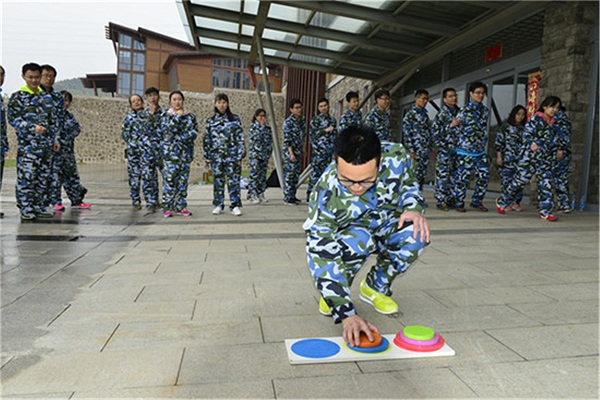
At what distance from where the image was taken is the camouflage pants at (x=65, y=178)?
21.0 feet

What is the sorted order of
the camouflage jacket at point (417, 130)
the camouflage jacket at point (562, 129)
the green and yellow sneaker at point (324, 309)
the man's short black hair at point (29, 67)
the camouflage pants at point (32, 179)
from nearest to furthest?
the green and yellow sneaker at point (324, 309)
the man's short black hair at point (29, 67)
the camouflage pants at point (32, 179)
the camouflage jacket at point (562, 129)
the camouflage jacket at point (417, 130)

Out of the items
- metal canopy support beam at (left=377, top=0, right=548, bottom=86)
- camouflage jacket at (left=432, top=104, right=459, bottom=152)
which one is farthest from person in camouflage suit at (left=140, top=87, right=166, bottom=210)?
metal canopy support beam at (left=377, top=0, right=548, bottom=86)

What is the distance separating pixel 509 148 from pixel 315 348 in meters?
6.05

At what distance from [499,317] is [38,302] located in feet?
8.55

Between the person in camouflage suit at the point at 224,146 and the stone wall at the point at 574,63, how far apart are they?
15.9 feet

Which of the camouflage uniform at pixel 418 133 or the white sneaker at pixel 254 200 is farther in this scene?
the white sneaker at pixel 254 200

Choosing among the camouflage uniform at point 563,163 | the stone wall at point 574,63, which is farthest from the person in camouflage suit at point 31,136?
the stone wall at point 574,63

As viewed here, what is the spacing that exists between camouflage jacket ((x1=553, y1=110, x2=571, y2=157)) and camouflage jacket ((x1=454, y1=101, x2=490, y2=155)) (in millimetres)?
941

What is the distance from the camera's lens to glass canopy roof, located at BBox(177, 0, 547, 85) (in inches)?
277

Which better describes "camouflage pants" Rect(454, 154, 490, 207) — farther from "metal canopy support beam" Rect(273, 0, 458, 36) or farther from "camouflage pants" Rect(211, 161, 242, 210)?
"camouflage pants" Rect(211, 161, 242, 210)

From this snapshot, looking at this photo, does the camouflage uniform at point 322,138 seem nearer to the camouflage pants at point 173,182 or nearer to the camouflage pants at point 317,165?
the camouflage pants at point 317,165

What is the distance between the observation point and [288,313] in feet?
8.10

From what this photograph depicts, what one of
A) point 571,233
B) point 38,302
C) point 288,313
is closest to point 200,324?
point 288,313

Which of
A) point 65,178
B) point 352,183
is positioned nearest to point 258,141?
point 65,178
